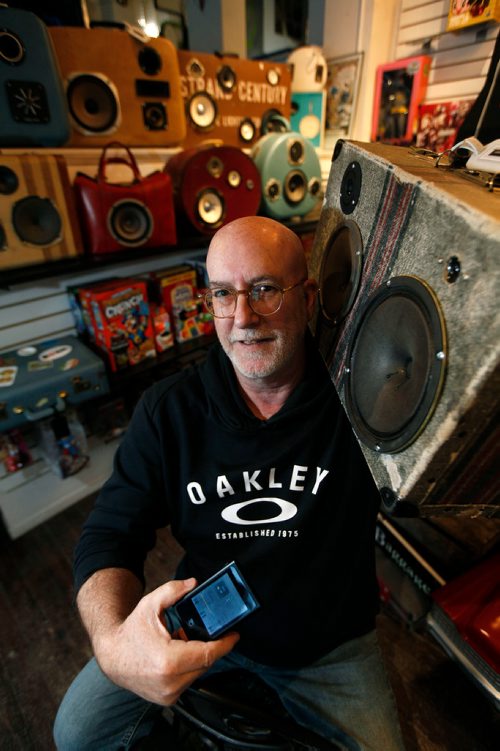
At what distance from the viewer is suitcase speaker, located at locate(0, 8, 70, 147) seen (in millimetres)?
1179

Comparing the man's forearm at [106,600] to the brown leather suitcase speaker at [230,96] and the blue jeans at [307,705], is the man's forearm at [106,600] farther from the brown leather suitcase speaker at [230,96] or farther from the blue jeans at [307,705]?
the brown leather suitcase speaker at [230,96]

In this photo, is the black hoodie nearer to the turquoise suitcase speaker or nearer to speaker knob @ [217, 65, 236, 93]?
the turquoise suitcase speaker

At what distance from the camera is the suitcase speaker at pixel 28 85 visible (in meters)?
1.18

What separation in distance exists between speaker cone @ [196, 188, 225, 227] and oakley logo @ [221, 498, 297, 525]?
1.37 meters

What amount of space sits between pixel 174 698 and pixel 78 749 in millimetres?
459

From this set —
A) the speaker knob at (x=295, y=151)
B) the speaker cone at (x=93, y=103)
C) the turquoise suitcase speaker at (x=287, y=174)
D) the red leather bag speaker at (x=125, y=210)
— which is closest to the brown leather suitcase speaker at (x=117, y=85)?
the speaker cone at (x=93, y=103)

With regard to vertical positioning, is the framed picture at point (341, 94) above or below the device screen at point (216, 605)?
above

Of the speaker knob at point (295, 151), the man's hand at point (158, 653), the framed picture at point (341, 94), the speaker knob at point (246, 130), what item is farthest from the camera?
the framed picture at point (341, 94)

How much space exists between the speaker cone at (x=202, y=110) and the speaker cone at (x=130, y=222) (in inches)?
28.3

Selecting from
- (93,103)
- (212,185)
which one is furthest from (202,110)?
(93,103)

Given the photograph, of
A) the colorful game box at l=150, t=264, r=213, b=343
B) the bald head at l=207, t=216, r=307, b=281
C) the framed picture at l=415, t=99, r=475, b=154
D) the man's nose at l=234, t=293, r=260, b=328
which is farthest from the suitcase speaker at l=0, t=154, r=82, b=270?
the framed picture at l=415, t=99, r=475, b=154

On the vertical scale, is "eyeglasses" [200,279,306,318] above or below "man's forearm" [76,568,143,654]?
above

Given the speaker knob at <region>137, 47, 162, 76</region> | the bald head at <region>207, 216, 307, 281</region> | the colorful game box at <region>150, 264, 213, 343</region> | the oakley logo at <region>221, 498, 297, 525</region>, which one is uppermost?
the speaker knob at <region>137, 47, 162, 76</region>

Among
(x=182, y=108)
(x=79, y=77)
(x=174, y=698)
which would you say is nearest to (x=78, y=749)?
(x=174, y=698)
